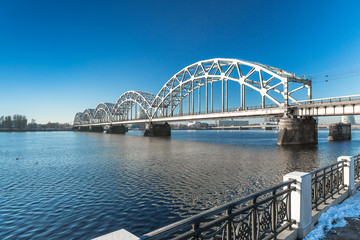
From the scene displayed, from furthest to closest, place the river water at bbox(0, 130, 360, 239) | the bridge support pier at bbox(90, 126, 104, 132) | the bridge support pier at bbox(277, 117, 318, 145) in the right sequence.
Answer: the bridge support pier at bbox(90, 126, 104, 132) < the bridge support pier at bbox(277, 117, 318, 145) < the river water at bbox(0, 130, 360, 239)

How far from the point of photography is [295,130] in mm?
46156

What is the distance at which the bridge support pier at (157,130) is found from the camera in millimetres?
101287

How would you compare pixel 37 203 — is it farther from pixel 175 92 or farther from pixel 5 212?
pixel 175 92

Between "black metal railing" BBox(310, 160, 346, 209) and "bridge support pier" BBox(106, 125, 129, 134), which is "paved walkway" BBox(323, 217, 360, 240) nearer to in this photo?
"black metal railing" BBox(310, 160, 346, 209)

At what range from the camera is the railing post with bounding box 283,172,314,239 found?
554 cm

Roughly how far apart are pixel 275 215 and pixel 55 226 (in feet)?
30.1

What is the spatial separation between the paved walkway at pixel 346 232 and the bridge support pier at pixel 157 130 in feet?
315

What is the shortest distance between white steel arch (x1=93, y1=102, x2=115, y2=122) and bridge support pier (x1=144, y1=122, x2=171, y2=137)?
235 feet

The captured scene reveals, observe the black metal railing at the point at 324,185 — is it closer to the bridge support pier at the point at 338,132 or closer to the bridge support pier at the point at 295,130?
the bridge support pier at the point at 295,130

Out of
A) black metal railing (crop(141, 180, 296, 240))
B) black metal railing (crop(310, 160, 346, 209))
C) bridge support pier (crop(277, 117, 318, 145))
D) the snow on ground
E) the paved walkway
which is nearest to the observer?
black metal railing (crop(141, 180, 296, 240))

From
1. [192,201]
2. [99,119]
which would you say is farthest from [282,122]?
[99,119]

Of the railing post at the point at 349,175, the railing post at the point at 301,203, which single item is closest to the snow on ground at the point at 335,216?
the railing post at the point at 301,203

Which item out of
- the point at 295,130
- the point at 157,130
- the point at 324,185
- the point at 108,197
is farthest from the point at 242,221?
the point at 157,130

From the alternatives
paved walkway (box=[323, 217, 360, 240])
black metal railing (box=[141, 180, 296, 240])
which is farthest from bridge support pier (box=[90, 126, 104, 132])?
paved walkway (box=[323, 217, 360, 240])
